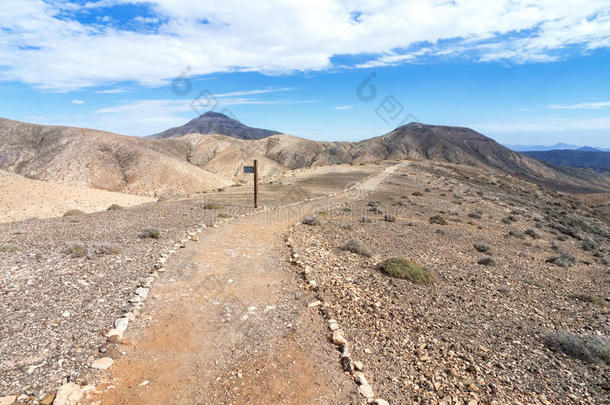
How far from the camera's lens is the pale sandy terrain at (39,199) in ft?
100

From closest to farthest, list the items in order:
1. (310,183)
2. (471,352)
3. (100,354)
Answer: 1. (100,354)
2. (471,352)
3. (310,183)

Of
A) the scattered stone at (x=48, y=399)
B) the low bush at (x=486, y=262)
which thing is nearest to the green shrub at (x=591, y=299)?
the low bush at (x=486, y=262)

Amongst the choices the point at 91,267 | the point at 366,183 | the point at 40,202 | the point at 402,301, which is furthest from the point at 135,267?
the point at 40,202

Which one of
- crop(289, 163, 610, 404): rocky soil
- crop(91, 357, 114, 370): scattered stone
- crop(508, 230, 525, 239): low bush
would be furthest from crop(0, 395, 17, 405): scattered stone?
crop(508, 230, 525, 239): low bush

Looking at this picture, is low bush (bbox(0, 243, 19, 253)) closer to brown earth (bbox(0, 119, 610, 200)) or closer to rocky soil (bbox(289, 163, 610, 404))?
rocky soil (bbox(289, 163, 610, 404))

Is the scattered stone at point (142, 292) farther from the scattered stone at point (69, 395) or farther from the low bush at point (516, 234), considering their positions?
the low bush at point (516, 234)

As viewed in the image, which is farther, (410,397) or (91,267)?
(91,267)

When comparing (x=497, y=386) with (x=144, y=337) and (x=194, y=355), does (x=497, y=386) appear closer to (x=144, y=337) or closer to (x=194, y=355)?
(x=194, y=355)

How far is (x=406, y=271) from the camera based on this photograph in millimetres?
9336

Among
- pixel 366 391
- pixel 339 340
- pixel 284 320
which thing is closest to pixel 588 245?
pixel 339 340

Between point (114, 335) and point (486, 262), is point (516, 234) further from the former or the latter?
point (114, 335)

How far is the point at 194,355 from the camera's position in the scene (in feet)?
17.7

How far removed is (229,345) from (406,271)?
222 inches

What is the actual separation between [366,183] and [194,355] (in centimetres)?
3064
